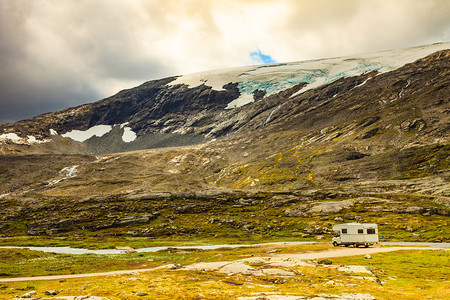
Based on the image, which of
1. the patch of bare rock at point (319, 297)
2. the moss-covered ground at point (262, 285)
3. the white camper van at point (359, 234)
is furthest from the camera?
the white camper van at point (359, 234)

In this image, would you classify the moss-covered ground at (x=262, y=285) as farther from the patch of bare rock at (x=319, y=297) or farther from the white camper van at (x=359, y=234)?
the white camper van at (x=359, y=234)

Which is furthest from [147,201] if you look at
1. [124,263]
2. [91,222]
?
[124,263]

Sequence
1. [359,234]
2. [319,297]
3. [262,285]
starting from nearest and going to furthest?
[319,297]
[262,285]
[359,234]

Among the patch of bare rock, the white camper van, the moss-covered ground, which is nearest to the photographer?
the patch of bare rock

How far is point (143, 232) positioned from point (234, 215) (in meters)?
35.0

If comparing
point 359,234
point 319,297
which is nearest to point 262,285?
point 319,297

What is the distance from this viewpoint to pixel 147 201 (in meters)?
142

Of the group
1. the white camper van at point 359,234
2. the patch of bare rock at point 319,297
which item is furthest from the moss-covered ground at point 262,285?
the white camper van at point 359,234

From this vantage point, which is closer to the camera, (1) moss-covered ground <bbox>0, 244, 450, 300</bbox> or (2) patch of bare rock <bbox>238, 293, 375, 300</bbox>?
(2) patch of bare rock <bbox>238, 293, 375, 300</bbox>

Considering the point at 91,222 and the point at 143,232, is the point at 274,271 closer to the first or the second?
the point at 143,232

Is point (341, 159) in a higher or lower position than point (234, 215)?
higher

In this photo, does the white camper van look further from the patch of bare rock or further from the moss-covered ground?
the patch of bare rock

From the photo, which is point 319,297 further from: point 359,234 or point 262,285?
point 359,234

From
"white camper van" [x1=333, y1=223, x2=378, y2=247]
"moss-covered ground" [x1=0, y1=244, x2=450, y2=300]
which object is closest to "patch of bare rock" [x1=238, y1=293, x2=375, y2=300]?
"moss-covered ground" [x1=0, y1=244, x2=450, y2=300]
